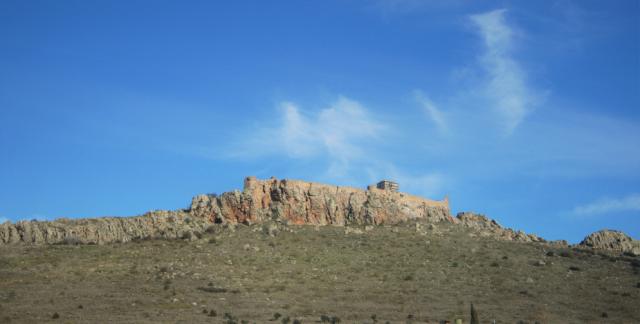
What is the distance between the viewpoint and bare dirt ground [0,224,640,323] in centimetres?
4747

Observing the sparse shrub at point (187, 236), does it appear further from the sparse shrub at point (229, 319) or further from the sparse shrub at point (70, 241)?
the sparse shrub at point (229, 319)

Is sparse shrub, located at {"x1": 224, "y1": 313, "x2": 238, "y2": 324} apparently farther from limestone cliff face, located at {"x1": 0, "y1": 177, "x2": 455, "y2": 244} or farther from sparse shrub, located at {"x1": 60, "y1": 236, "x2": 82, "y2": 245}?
sparse shrub, located at {"x1": 60, "y1": 236, "x2": 82, "y2": 245}

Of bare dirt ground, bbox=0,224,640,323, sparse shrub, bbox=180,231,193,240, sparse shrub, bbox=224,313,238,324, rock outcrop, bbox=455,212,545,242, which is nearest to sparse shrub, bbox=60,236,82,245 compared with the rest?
bare dirt ground, bbox=0,224,640,323

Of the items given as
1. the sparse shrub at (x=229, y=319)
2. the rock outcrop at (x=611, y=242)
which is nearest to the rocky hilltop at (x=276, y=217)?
the rock outcrop at (x=611, y=242)

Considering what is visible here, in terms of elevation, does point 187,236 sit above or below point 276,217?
below

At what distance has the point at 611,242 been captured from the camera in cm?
7731

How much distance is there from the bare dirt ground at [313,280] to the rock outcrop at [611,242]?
5.75m

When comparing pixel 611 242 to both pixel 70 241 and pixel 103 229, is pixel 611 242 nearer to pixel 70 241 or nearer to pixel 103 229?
pixel 103 229

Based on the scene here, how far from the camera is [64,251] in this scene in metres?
61.3

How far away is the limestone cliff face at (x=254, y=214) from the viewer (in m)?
65.9

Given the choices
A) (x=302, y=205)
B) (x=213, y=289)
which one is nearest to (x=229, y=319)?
(x=213, y=289)

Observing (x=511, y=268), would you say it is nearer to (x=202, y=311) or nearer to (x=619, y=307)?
(x=619, y=307)

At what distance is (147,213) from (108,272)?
1672 centimetres

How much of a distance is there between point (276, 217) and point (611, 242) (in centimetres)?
3490
